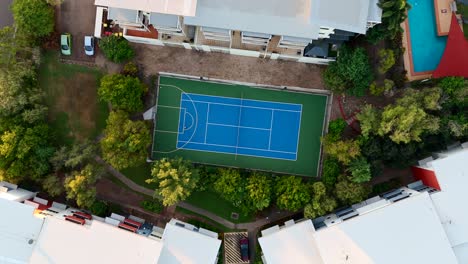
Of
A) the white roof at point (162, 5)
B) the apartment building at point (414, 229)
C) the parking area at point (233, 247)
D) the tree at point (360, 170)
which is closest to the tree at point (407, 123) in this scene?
the apartment building at point (414, 229)

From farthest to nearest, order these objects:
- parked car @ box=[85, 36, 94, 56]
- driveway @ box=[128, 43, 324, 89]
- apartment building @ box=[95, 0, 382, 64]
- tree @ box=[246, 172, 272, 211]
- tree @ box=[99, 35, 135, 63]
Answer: driveway @ box=[128, 43, 324, 89] → parked car @ box=[85, 36, 94, 56] → tree @ box=[99, 35, 135, 63] → tree @ box=[246, 172, 272, 211] → apartment building @ box=[95, 0, 382, 64]

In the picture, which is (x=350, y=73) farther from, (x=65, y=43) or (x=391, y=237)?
(x=65, y=43)

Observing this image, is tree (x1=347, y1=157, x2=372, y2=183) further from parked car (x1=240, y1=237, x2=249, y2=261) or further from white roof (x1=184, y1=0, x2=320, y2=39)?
parked car (x1=240, y1=237, x2=249, y2=261)

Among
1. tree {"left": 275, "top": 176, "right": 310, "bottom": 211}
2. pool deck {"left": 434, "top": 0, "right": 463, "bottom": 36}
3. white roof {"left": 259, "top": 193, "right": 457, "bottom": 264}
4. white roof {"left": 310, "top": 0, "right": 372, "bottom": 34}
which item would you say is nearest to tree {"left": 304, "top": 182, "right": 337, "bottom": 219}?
tree {"left": 275, "top": 176, "right": 310, "bottom": 211}

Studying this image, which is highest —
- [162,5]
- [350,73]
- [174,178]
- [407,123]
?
[162,5]

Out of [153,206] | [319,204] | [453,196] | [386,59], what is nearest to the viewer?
[453,196]

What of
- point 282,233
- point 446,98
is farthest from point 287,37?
point 282,233

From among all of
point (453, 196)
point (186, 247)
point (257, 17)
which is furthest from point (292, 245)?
point (257, 17)
